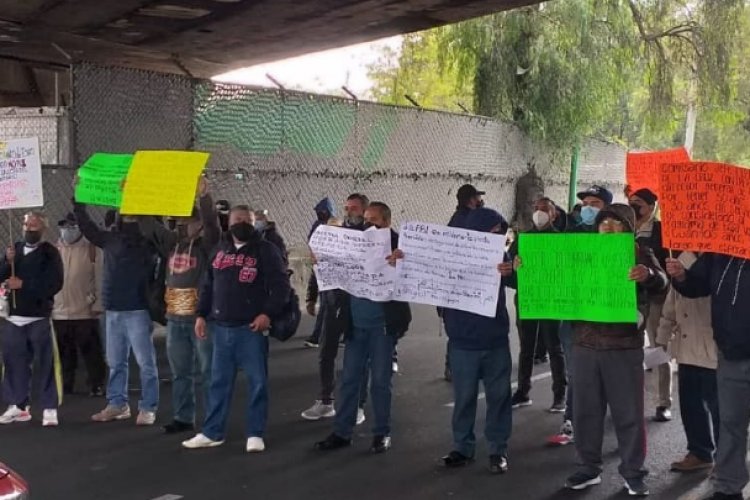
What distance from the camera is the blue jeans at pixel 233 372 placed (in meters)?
6.94

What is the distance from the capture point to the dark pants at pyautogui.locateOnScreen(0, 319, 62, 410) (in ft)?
25.3

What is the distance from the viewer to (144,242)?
7836 mm

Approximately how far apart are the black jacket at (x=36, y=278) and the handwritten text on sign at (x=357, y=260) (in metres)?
2.43

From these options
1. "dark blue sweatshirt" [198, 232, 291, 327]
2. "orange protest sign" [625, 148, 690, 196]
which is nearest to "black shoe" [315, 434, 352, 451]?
"dark blue sweatshirt" [198, 232, 291, 327]

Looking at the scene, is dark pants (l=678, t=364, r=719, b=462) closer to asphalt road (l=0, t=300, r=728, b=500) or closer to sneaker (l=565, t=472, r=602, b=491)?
asphalt road (l=0, t=300, r=728, b=500)

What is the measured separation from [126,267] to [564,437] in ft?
13.1

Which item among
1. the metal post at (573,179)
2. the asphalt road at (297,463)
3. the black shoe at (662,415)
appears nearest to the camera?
the asphalt road at (297,463)

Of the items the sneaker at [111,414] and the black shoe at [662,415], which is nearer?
the sneaker at [111,414]

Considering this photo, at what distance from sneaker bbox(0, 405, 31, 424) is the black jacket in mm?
838

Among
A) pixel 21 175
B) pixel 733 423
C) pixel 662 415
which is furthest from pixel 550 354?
pixel 21 175

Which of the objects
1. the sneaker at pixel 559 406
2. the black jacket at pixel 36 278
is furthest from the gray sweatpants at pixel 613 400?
the black jacket at pixel 36 278

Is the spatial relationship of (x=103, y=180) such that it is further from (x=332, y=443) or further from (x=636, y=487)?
(x=636, y=487)

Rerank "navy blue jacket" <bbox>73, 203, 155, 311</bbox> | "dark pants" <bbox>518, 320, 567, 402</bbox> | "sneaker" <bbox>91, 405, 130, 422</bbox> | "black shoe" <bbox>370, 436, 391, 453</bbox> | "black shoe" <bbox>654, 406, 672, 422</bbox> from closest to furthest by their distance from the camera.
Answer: "black shoe" <bbox>370, 436, 391, 453</bbox> < "navy blue jacket" <bbox>73, 203, 155, 311</bbox> < "sneaker" <bbox>91, 405, 130, 422</bbox> < "black shoe" <bbox>654, 406, 672, 422</bbox> < "dark pants" <bbox>518, 320, 567, 402</bbox>

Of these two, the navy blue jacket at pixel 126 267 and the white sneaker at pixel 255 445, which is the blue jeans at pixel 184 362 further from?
the white sneaker at pixel 255 445
